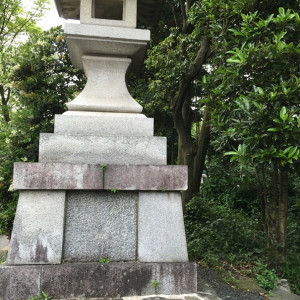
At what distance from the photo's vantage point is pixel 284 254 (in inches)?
150

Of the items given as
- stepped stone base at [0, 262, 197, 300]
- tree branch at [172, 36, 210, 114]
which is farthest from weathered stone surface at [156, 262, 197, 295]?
tree branch at [172, 36, 210, 114]

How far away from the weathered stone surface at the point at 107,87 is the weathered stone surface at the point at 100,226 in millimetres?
1032

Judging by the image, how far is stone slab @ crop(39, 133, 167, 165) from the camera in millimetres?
3191

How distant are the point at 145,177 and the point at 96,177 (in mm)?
498

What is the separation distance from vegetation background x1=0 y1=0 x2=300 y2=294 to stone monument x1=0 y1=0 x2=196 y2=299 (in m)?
A: 0.93

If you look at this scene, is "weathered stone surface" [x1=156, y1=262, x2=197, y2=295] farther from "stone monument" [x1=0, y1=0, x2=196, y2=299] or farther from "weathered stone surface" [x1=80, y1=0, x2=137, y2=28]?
"weathered stone surface" [x1=80, y1=0, x2=137, y2=28]

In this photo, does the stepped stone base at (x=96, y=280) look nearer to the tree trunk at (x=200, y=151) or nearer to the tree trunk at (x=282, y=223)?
the tree trunk at (x=282, y=223)

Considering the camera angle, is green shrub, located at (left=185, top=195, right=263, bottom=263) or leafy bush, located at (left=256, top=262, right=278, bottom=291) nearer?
leafy bush, located at (left=256, top=262, right=278, bottom=291)

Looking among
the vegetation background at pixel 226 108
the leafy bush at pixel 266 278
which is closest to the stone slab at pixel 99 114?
the vegetation background at pixel 226 108

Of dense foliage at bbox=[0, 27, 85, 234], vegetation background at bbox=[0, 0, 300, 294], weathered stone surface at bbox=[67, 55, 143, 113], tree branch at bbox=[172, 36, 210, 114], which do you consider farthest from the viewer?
tree branch at bbox=[172, 36, 210, 114]

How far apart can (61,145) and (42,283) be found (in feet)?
4.38

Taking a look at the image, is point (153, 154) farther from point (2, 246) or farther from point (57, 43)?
point (2, 246)

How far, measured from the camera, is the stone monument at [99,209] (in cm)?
291

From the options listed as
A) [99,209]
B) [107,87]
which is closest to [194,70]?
[107,87]
